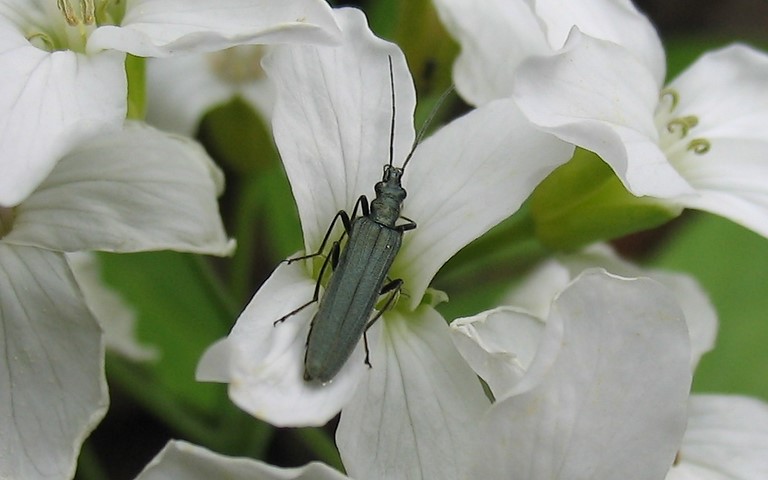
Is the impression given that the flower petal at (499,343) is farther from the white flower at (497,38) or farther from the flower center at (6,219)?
the flower center at (6,219)

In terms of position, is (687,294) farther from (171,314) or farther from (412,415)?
(171,314)

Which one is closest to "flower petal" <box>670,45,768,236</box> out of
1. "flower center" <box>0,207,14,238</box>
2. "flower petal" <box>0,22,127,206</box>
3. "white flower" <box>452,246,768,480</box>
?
"white flower" <box>452,246,768,480</box>

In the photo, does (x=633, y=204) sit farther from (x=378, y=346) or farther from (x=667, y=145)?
(x=378, y=346)

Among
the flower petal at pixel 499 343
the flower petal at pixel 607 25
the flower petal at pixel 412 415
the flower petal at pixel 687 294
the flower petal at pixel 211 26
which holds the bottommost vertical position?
the flower petal at pixel 687 294

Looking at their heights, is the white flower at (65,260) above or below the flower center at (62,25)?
below

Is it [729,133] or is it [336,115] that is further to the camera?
[729,133]

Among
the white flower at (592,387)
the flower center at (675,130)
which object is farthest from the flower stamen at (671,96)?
the white flower at (592,387)

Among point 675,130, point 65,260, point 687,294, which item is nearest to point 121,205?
point 65,260

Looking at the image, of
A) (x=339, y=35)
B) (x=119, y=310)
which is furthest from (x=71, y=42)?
(x=119, y=310)
